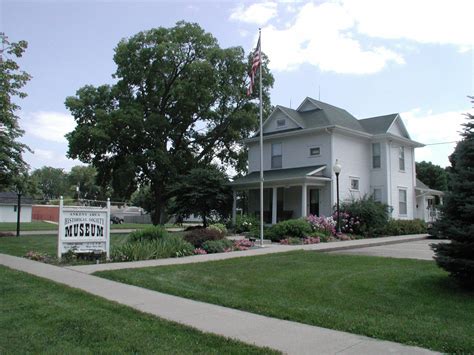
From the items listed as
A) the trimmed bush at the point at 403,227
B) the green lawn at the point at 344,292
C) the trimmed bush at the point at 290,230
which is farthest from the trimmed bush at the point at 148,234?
the trimmed bush at the point at 403,227

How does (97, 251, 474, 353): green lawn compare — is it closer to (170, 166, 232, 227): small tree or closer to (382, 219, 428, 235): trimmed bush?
(382, 219, 428, 235): trimmed bush

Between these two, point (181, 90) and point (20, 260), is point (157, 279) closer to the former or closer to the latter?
point (20, 260)

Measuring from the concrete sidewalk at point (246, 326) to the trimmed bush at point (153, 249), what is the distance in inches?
178

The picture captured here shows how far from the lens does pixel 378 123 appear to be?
1204 inches

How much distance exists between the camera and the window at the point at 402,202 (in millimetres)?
30062

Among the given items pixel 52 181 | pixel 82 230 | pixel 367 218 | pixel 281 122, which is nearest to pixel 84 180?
pixel 52 181

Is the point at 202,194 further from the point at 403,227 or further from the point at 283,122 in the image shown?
the point at 403,227

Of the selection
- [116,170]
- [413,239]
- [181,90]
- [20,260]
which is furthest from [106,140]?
[413,239]

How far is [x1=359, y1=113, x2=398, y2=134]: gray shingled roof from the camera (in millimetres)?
29766

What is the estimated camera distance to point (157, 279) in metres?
9.93

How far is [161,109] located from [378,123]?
16.6m

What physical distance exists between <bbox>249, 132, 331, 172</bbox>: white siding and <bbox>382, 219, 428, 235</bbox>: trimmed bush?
4966 mm

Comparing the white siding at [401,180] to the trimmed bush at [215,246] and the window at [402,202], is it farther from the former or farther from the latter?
the trimmed bush at [215,246]

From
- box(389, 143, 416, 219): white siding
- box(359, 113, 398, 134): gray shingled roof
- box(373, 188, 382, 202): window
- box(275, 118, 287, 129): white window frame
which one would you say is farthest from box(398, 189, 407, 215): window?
box(275, 118, 287, 129): white window frame
